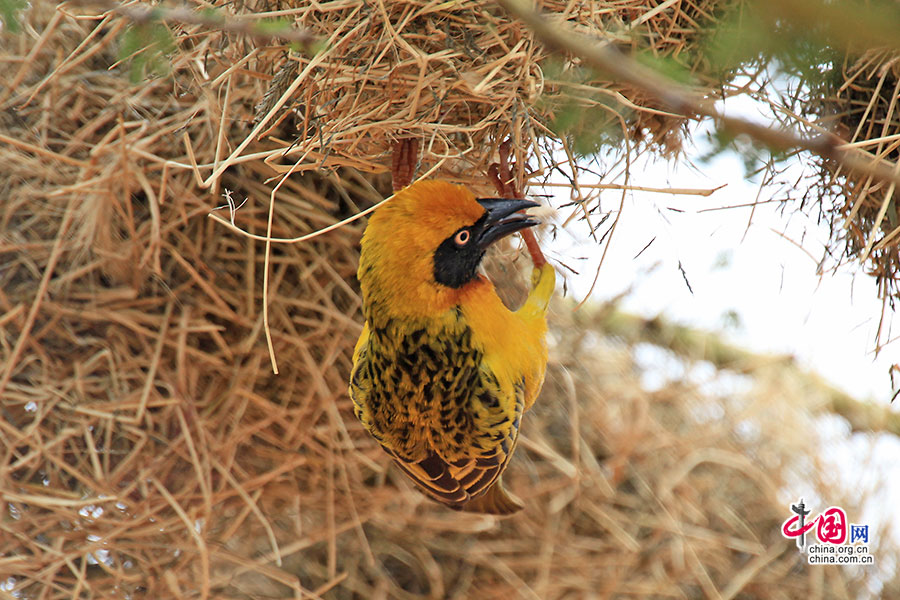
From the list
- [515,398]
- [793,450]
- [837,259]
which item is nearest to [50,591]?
[515,398]

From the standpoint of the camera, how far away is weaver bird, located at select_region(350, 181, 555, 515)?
0.98 meters

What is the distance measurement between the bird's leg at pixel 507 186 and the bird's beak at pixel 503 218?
30 millimetres

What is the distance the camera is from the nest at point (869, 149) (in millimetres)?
948

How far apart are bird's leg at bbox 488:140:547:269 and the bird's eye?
3.1 inches

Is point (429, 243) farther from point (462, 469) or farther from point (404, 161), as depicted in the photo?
point (462, 469)

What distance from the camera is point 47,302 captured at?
3.98ft

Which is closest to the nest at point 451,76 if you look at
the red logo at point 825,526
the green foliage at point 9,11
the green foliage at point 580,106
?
the green foliage at point 580,106

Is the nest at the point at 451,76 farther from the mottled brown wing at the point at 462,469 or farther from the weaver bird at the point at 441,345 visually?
the mottled brown wing at the point at 462,469

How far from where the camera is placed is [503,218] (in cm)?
98

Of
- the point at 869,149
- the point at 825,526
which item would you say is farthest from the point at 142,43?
the point at 825,526

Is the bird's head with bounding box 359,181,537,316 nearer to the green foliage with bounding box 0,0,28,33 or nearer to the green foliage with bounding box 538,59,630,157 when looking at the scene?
the green foliage with bounding box 538,59,630,157

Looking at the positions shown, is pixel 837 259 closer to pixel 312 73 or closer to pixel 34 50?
pixel 312 73

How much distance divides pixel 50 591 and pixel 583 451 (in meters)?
0.88

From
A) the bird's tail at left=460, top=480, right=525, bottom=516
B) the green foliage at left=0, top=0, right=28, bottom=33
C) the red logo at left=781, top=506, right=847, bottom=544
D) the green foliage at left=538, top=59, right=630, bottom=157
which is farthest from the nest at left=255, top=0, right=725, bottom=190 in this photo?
the red logo at left=781, top=506, right=847, bottom=544
